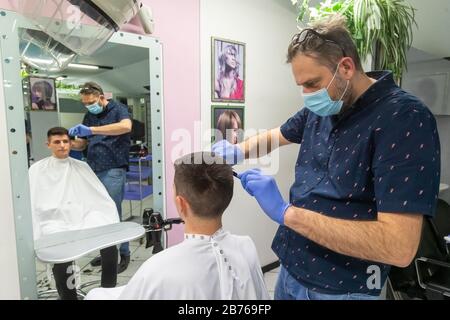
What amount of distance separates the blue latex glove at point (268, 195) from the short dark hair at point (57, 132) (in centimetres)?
80

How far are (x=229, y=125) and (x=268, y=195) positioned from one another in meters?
1.08

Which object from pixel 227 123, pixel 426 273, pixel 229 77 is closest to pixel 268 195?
pixel 227 123

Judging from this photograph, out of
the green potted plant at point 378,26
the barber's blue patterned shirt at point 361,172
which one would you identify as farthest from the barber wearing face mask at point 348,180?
the green potted plant at point 378,26

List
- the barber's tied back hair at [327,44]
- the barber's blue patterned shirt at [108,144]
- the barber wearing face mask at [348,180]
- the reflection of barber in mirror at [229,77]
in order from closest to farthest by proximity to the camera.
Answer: the barber wearing face mask at [348,180] → the barber's tied back hair at [327,44] → the barber's blue patterned shirt at [108,144] → the reflection of barber in mirror at [229,77]

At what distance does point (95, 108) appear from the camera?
1324mm

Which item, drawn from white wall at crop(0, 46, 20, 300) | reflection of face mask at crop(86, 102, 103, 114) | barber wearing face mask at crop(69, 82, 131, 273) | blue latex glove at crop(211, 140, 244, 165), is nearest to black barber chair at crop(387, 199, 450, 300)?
blue latex glove at crop(211, 140, 244, 165)

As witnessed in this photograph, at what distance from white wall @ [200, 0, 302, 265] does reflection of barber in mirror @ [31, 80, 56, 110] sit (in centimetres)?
83

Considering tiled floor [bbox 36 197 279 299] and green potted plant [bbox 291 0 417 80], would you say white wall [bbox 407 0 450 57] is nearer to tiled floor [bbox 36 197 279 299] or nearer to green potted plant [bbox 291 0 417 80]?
green potted plant [bbox 291 0 417 80]

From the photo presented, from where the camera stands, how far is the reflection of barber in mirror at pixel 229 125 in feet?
6.36

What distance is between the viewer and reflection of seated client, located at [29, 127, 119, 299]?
1.23m

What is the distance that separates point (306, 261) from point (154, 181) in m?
0.89

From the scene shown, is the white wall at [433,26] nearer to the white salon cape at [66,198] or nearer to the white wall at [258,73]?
the white wall at [258,73]

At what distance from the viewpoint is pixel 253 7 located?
2.06 m
